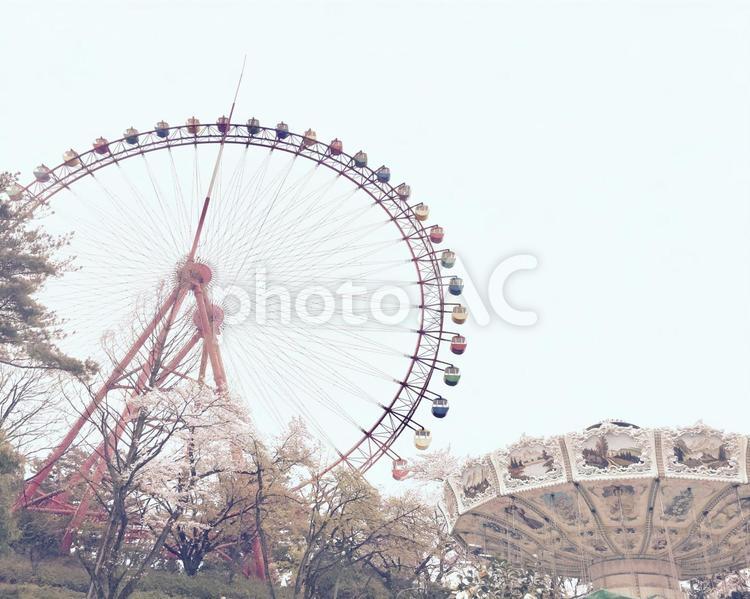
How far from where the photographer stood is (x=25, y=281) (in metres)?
20.0

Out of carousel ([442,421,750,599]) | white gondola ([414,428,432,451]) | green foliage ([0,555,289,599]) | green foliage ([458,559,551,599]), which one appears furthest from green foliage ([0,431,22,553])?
white gondola ([414,428,432,451])

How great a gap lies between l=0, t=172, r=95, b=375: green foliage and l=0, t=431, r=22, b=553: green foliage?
7.57 feet

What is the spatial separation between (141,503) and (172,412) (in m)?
5.09

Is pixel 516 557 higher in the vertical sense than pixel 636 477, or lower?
lower

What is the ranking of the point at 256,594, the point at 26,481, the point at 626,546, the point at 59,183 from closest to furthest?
the point at 626,546
the point at 256,594
the point at 26,481
the point at 59,183

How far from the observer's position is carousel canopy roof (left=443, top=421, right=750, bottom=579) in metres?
16.3

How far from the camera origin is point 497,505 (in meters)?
18.6

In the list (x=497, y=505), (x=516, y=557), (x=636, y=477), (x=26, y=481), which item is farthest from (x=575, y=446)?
(x=26, y=481)

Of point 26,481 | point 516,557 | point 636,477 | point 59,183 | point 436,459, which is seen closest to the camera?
point 636,477

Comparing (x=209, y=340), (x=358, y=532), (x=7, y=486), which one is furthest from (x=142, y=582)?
(x=209, y=340)

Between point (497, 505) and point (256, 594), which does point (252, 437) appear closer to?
point (256, 594)

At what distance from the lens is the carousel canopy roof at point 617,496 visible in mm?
16344

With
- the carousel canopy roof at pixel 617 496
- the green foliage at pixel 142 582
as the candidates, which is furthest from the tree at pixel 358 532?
the carousel canopy roof at pixel 617 496

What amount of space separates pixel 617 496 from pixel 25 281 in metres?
16.1
